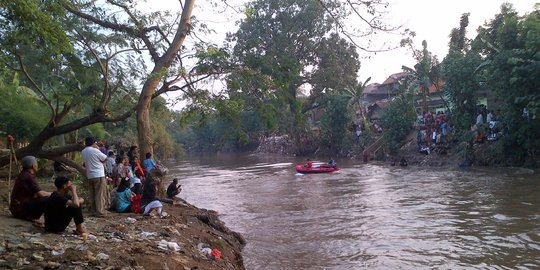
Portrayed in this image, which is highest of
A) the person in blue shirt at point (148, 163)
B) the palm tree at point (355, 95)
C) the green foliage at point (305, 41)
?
the green foliage at point (305, 41)

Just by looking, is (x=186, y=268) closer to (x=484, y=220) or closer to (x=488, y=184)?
(x=484, y=220)

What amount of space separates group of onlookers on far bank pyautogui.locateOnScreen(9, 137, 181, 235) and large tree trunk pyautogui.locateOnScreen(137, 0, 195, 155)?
0.51 meters

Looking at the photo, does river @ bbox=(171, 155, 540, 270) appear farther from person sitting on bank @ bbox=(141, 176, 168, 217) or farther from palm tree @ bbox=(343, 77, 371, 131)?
palm tree @ bbox=(343, 77, 371, 131)

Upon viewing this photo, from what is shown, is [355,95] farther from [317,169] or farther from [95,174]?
[95,174]

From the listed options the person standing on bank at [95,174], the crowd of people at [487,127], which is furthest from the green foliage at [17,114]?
the crowd of people at [487,127]

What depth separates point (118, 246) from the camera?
6.50m

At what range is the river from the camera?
954cm

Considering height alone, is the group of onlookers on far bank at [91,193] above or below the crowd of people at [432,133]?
below

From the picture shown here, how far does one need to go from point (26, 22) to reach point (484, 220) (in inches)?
473

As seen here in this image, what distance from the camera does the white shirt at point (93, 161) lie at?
328 inches

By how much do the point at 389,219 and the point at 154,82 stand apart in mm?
7833

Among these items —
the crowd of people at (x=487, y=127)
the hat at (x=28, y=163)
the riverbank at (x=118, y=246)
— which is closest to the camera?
the riverbank at (x=118, y=246)

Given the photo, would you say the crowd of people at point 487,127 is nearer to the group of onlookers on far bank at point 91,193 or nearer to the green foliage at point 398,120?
the green foliage at point 398,120

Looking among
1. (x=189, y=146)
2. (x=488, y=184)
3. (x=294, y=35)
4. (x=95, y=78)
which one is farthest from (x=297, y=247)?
(x=189, y=146)
